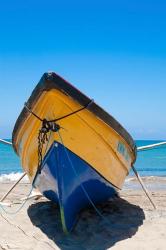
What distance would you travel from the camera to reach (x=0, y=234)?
6465mm

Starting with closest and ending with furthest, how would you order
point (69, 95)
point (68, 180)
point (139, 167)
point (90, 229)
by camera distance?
point (69, 95)
point (68, 180)
point (90, 229)
point (139, 167)

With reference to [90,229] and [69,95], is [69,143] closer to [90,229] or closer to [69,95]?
[69,95]

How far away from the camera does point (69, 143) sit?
6750 mm

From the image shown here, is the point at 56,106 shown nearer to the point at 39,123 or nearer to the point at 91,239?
the point at 39,123

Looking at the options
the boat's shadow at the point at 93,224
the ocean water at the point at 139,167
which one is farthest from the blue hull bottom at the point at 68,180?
the ocean water at the point at 139,167

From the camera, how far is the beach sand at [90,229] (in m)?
6.36

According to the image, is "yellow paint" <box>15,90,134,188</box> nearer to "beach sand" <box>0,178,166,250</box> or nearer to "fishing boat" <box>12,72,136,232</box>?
"fishing boat" <box>12,72,136,232</box>

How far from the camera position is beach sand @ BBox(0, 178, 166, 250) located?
20.9 ft

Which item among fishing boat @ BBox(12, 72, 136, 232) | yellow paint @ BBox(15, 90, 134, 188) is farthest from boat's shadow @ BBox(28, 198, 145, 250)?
yellow paint @ BBox(15, 90, 134, 188)

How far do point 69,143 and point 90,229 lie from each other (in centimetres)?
153

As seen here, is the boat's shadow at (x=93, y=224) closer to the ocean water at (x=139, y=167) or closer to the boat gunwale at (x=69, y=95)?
the boat gunwale at (x=69, y=95)

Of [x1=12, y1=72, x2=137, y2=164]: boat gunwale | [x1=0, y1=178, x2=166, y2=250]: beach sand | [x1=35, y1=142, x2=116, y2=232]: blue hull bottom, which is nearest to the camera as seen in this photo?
[x1=12, y1=72, x2=137, y2=164]: boat gunwale

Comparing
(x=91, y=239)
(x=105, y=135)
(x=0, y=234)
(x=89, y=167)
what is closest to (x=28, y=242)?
(x=0, y=234)

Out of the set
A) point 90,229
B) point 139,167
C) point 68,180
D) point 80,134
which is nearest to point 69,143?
point 80,134
